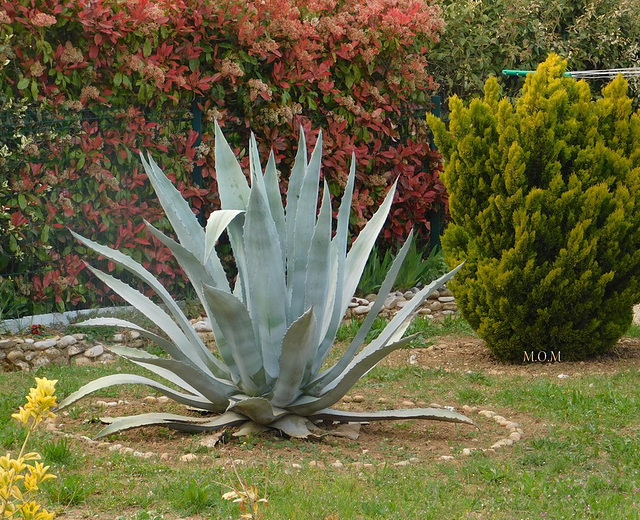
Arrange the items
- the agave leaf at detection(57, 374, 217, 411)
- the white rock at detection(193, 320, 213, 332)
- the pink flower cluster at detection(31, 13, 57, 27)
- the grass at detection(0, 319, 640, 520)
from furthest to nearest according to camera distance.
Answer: the white rock at detection(193, 320, 213, 332) < the pink flower cluster at detection(31, 13, 57, 27) < the agave leaf at detection(57, 374, 217, 411) < the grass at detection(0, 319, 640, 520)

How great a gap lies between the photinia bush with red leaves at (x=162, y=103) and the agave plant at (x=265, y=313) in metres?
2.61

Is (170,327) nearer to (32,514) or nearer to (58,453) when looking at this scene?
(58,453)

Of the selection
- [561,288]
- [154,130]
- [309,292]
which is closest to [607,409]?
[561,288]

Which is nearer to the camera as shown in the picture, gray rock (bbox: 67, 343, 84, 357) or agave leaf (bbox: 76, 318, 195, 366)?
agave leaf (bbox: 76, 318, 195, 366)

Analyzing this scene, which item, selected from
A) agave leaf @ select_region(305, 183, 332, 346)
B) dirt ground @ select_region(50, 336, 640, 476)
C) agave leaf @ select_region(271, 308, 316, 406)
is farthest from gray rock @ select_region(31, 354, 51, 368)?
agave leaf @ select_region(305, 183, 332, 346)

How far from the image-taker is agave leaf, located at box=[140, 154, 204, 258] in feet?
17.7

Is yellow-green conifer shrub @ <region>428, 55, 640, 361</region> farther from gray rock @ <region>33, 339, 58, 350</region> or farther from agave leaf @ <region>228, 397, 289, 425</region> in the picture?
gray rock @ <region>33, 339, 58, 350</region>

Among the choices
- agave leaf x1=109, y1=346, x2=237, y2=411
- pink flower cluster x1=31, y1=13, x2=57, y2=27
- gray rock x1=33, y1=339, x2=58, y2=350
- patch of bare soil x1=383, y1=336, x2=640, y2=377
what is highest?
pink flower cluster x1=31, y1=13, x2=57, y2=27

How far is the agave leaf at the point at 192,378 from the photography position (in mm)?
4998

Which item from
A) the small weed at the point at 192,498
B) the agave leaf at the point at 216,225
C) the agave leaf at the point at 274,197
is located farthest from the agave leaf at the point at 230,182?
the small weed at the point at 192,498

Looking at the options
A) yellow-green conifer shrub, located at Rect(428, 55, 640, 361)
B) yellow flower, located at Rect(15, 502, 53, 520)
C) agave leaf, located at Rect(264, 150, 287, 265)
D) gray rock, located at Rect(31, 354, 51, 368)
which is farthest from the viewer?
gray rock, located at Rect(31, 354, 51, 368)

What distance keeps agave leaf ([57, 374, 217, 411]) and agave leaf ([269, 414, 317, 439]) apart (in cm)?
39

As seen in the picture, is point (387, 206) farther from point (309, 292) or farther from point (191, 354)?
Answer: point (191, 354)

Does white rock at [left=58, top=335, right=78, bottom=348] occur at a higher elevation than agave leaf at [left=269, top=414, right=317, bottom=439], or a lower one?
lower
